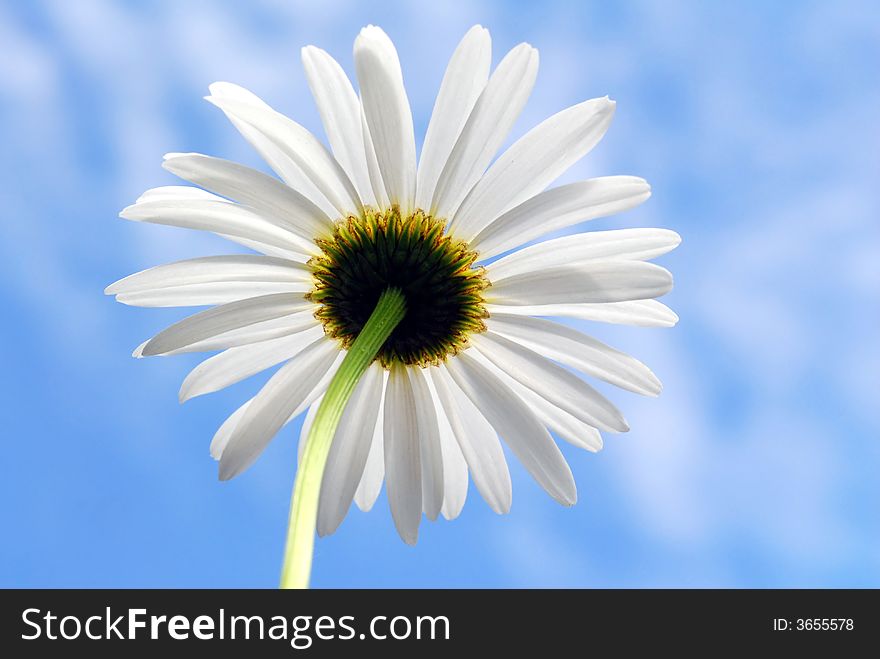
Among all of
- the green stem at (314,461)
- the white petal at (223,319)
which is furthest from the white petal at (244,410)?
the green stem at (314,461)

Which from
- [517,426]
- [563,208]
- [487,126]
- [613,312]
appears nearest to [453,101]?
[487,126]

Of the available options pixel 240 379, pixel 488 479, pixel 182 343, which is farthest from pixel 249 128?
pixel 488 479

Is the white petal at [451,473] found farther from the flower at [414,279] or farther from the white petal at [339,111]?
the white petal at [339,111]

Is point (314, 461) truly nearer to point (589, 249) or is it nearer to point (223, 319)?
point (223, 319)

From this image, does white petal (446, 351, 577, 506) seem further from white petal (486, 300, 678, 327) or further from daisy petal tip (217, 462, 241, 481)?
daisy petal tip (217, 462, 241, 481)

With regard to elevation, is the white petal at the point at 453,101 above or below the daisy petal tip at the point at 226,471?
above

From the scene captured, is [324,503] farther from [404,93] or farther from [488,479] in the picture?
[404,93]

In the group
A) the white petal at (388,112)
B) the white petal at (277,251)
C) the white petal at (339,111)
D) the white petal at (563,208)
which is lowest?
the white petal at (563,208)
